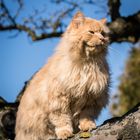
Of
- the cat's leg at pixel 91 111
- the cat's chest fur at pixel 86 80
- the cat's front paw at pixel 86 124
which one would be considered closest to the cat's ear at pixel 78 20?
the cat's chest fur at pixel 86 80

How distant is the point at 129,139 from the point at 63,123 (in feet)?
2.94

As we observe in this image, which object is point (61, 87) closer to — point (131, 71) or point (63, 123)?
point (63, 123)

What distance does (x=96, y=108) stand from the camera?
5.84 metres

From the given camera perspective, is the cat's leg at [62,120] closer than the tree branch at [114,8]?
Yes

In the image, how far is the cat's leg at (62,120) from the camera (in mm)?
5664

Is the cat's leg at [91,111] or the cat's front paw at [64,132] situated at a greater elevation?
the cat's leg at [91,111]

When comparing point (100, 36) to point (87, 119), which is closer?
point (100, 36)

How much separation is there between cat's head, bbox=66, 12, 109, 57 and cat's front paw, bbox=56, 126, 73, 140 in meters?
0.79

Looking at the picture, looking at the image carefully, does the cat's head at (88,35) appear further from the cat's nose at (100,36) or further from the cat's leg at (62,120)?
the cat's leg at (62,120)

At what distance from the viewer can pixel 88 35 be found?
18.1ft

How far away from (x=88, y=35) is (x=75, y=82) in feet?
1.63

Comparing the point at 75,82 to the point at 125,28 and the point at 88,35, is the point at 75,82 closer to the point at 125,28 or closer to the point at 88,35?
the point at 88,35

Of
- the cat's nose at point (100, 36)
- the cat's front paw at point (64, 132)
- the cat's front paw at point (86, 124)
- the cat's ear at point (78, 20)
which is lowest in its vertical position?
the cat's front paw at point (64, 132)

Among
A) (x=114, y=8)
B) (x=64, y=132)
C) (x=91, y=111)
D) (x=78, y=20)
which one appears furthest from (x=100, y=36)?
(x=114, y=8)
